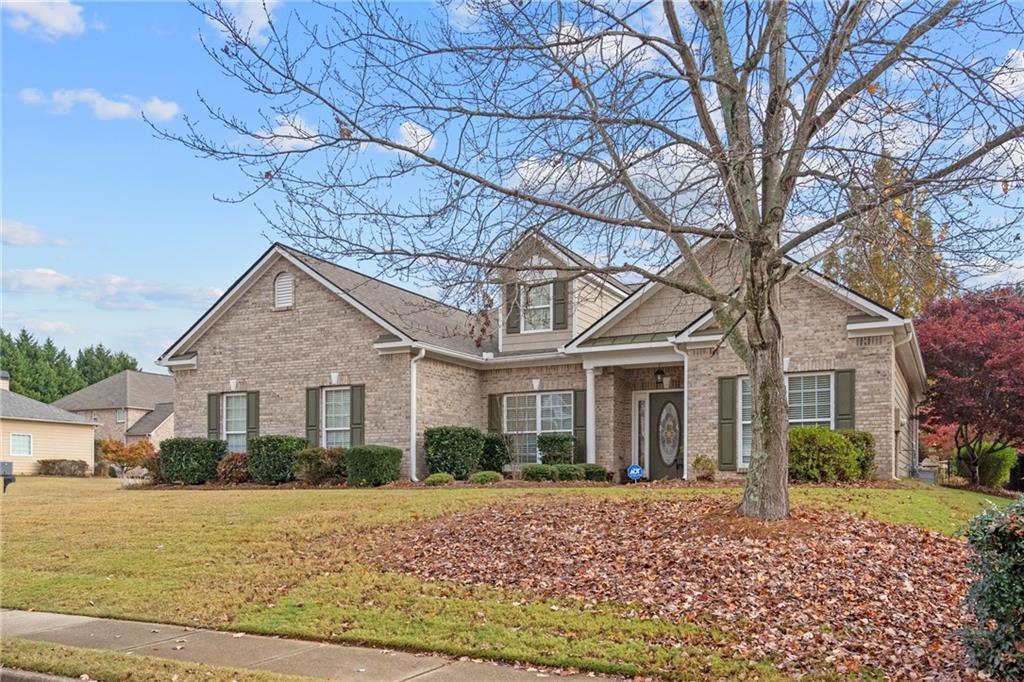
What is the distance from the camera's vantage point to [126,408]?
5291cm

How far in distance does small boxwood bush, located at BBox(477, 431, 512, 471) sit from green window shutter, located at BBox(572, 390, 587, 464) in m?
1.77

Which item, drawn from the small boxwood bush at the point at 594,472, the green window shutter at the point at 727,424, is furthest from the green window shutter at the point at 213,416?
the green window shutter at the point at 727,424

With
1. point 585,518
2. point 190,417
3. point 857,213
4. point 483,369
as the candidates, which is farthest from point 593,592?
point 190,417

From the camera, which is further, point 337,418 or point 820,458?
point 337,418

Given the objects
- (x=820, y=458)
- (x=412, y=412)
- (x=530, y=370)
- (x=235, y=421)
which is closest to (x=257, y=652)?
(x=820, y=458)

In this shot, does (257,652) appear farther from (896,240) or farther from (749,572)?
(896,240)

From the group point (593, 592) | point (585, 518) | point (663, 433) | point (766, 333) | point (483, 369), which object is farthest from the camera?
point (483, 369)

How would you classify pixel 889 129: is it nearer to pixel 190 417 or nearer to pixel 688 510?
pixel 688 510

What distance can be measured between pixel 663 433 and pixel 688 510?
35.7ft

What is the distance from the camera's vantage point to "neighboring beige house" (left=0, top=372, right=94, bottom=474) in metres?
37.6

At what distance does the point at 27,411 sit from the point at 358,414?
2404 centimetres

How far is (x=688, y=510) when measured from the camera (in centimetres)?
1145

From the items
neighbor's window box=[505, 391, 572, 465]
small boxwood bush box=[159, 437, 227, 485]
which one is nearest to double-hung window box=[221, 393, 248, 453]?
small boxwood bush box=[159, 437, 227, 485]

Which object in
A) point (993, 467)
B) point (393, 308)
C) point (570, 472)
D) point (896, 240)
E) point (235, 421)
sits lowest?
point (993, 467)
